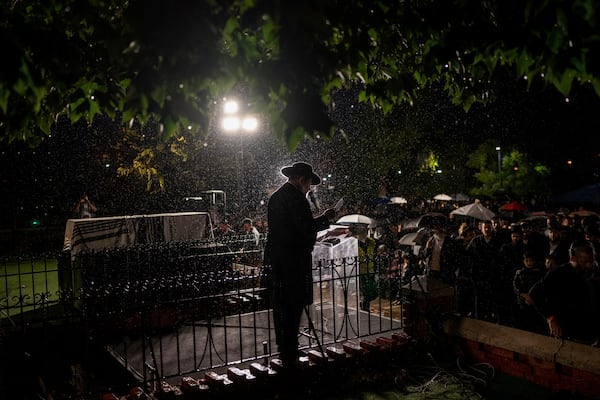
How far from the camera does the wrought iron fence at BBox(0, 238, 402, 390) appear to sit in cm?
603

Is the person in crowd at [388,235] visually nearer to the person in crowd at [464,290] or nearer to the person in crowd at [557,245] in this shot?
the person in crowd at [464,290]

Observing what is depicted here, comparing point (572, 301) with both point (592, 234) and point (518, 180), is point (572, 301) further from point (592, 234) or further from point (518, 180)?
point (518, 180)

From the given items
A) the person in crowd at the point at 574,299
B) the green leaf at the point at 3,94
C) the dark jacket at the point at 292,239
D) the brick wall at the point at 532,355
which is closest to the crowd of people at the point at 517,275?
the person in crowd at the point at 574,299

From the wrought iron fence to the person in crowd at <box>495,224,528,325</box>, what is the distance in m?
1.64

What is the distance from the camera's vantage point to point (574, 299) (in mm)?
4891

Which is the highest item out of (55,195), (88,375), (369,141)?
(369,141)

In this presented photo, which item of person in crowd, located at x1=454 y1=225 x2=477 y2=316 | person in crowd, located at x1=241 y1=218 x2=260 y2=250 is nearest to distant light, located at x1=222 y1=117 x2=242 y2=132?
person in crowd, located at x1=241 y1=218 x2=260 y2=250

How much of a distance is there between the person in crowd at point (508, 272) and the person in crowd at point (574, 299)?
222 centimetres

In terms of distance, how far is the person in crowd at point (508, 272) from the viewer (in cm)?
734

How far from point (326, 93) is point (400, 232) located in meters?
11.9

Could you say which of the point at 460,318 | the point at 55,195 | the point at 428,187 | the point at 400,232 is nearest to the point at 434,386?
the point at 460,318

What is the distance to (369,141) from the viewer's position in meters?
29.0

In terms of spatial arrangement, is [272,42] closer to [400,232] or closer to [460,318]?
[460,318]

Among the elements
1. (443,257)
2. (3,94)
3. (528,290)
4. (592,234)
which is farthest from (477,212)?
(3,94)
